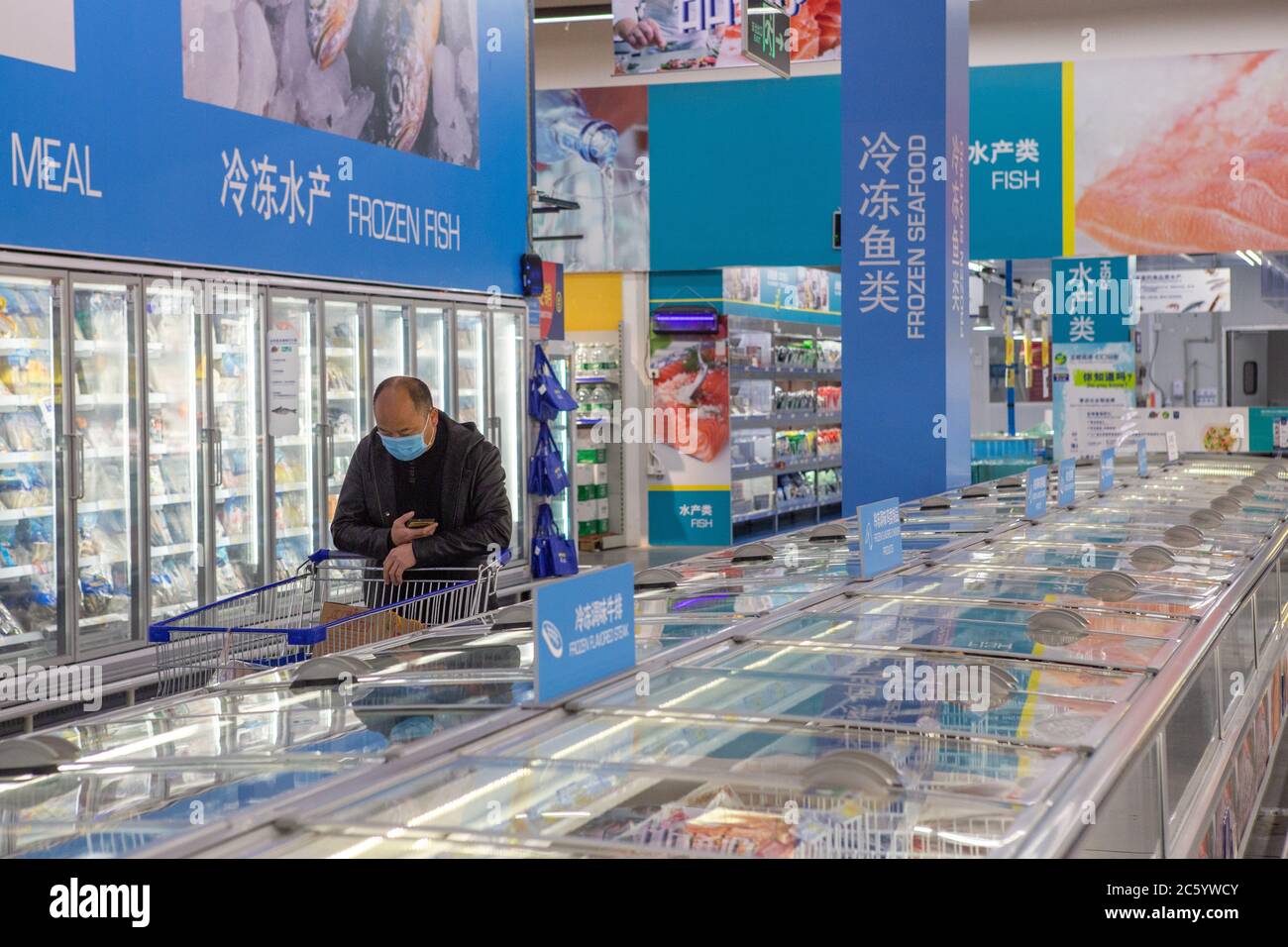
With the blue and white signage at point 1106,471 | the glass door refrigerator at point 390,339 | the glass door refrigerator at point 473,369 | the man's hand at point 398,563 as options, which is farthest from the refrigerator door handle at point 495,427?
the man's hand at point 398,563

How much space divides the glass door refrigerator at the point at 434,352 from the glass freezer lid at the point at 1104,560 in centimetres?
552

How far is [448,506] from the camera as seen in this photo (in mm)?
4980

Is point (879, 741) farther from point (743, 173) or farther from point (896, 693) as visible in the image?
point (743, 173)

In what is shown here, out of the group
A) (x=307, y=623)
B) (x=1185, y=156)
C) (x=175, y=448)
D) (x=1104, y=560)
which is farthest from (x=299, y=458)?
(x=1185, y=156)

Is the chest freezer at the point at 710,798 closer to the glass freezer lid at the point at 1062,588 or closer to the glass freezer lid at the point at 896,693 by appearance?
the glass freezer lid at the point at 896,693

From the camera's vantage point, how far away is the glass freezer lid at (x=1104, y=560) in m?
4.36

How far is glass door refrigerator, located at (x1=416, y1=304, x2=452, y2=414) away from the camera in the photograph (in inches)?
384

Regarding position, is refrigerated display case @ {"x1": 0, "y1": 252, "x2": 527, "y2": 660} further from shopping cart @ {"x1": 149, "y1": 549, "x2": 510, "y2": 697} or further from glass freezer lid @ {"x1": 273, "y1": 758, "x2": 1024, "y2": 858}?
glass freezer lid @ {"x1": 273, "y1": 758, "x2": 1024, "y2": 858}

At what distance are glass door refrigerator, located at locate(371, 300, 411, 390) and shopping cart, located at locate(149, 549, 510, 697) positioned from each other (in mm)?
4157

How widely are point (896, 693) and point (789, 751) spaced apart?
464mm

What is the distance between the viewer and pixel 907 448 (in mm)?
7832

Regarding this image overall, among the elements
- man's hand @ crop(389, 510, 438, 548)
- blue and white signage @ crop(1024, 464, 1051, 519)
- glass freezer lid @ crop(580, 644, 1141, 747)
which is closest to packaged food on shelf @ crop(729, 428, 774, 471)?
blue and white signage @ crop(1024, 464, 1051, 519)
